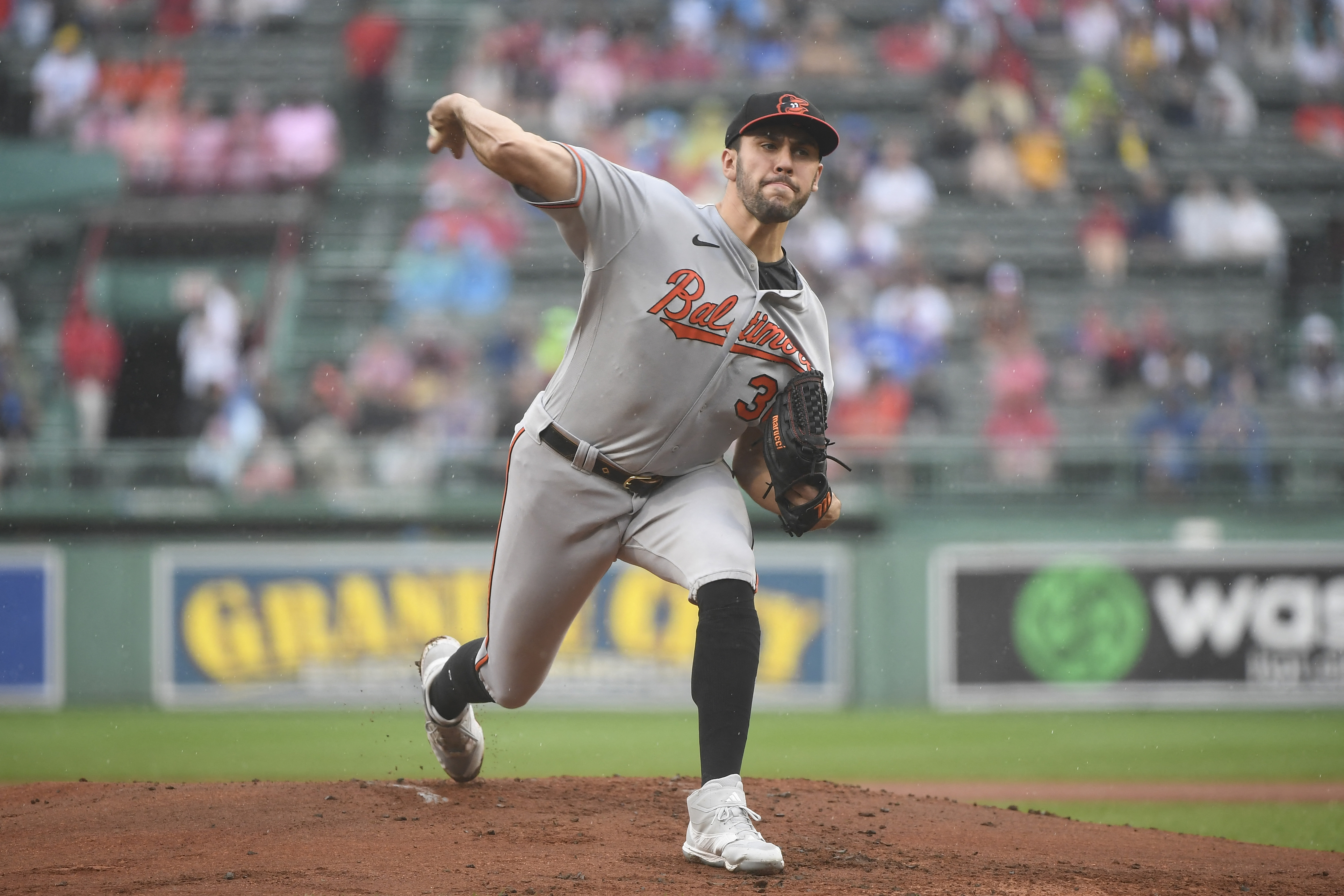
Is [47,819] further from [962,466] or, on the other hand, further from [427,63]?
[427,63]

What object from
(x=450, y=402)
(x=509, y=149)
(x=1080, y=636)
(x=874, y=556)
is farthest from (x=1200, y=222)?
(x=509, y=149)

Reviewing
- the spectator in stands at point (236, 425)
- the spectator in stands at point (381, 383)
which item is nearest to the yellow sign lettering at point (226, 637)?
the spectator in stands at point (236, 425)

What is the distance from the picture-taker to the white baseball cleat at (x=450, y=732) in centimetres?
440

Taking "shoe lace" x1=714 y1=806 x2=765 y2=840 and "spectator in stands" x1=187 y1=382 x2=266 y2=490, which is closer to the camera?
"shoe lace" x1=714 y1=806 x2=765 y2=840

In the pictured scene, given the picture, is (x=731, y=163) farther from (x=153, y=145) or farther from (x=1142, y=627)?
(x=153, y=145)

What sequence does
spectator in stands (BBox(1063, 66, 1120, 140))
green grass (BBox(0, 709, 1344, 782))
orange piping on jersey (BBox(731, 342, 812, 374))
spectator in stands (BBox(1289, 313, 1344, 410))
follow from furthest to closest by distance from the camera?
spectator in stands (BBox(1063, 66, 1120, 140)), spectator in stands (BBox(1289, 313, 1344, 410)), green grass (BBox(0, 709, 1344, 782)), orange piping on jersey (BBox(731, 342, 812, 374))

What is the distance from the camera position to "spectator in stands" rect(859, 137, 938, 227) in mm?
12859

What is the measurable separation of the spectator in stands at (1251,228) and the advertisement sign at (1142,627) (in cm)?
393

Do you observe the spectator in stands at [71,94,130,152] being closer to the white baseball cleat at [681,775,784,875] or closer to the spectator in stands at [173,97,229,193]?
the spectator in stands at [173,97,229,193]

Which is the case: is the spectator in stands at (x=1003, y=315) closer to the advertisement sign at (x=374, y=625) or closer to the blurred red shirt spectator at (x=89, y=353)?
the advertisement sign at (x=374, y=625)

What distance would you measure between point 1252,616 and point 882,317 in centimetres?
388

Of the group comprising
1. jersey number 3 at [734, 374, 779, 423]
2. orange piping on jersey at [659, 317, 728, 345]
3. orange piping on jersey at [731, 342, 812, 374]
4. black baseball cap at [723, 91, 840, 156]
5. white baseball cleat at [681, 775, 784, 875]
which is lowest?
white baseball cleat at [681, 775, 784, 875]

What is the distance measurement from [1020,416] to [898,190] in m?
2.88

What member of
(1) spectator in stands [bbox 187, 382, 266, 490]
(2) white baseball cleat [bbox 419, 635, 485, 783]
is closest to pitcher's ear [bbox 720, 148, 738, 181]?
(2) white baseball cleat [bbox 419, 635, 485, 783]
